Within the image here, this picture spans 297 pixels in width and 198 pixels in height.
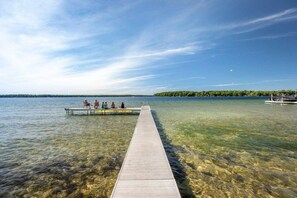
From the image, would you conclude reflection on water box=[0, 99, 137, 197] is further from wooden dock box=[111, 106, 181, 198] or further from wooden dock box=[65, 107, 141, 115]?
wooden dock box=[65, 107, 141, 115]

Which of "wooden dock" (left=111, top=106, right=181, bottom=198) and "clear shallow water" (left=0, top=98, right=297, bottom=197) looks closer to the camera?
"wooden dock" (left=111, top=106, right=181, bottom=198)

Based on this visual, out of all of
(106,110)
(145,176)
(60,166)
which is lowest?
(60,166)

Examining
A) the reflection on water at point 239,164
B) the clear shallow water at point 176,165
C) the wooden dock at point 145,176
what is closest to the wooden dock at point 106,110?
the clear shallow water at point 176,165

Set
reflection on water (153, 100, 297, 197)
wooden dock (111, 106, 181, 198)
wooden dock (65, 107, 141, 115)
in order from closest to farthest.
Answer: wooden dock (111, 106, 181, 198), reflection on water (153, 100, 297, 197), wooden dock (65, 107, 141, 115)

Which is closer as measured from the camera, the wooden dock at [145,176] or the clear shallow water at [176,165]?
the wooden dock at [145,176]

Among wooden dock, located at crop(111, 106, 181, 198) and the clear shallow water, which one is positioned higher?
wooden dock, located at crop(111, 106, 181, 198)

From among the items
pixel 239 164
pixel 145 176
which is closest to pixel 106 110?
pixel 239 164

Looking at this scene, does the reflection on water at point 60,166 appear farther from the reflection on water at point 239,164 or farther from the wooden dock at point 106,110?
the wooden dock at point 106,110

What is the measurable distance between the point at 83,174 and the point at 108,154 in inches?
79.3

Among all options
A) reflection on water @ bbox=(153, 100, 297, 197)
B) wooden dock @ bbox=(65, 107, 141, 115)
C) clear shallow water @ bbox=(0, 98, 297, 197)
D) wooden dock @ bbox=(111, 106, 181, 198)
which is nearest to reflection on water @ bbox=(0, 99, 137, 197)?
clear shallow water @ bbox=(0, 98, 297, 197)

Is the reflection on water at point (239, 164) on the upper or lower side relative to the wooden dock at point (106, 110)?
lower

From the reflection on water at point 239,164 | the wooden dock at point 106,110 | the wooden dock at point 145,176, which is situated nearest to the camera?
the wooden dock at point 145,176

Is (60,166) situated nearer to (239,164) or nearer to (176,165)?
(176,165)

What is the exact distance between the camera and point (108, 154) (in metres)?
8.47
